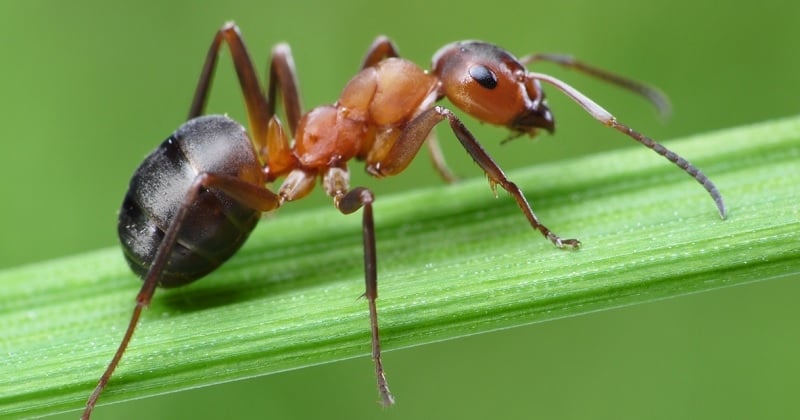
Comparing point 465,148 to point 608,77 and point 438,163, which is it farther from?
point 608,77

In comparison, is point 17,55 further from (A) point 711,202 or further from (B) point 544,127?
(A) point 711,202

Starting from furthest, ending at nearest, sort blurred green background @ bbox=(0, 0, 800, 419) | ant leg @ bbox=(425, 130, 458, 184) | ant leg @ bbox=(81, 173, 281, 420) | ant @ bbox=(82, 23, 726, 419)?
1. ant leg @ bbox=(425, 130, 458, 184)
2. blurred green background @ bbox=(0, 0, 800, 419)
3. ant @ bbox=(82, 23, 726, 419)
4. ant leg @ bbox=(81, 173, 281, 420)

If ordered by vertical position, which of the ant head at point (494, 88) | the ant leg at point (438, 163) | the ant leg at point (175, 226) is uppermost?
the ant head at point (494, 88)

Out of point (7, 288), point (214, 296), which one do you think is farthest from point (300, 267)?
point (7, 288)

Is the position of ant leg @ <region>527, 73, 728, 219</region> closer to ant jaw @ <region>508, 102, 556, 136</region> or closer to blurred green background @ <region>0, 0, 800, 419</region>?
ant jaw @ <region>508, 102, 556, 136</region>

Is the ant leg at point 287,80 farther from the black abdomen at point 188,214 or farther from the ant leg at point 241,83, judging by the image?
the black abdomen at point 188,214

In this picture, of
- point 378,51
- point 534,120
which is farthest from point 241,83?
point 534,120

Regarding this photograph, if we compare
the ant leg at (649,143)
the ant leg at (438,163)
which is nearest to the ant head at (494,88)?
the ant leg at (649,143)

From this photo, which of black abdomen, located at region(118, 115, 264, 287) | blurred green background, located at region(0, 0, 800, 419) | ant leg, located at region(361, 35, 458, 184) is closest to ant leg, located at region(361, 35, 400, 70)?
ant leg, located at region(361, 35, 458, 184)
